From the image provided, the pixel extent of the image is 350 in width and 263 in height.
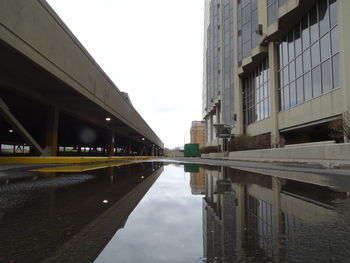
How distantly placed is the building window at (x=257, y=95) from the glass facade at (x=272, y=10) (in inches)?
270

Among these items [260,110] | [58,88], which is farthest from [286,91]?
[58,88]

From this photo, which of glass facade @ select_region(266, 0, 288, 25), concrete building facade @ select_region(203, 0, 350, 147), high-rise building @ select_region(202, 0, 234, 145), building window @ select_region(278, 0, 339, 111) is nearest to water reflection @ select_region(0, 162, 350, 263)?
concrete building facade @ select_region(203, 0, 350, 147)

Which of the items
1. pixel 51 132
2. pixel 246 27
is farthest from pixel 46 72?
pixel 246 27

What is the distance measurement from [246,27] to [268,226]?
1949 inches

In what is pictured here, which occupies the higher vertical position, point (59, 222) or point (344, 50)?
point (344, 50)

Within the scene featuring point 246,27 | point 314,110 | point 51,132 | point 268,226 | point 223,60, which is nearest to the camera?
point 268,226

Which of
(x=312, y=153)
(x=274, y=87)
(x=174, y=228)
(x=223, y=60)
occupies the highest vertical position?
(x=223, y=60)

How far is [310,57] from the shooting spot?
32250mm

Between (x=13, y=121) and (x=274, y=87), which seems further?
(x=274, y=87)

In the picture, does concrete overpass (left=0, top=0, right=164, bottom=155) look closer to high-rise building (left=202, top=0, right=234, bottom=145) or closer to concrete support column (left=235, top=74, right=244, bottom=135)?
concrete support column (left=235, top=74, right=244, bottom=135)

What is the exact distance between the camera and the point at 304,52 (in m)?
33.8

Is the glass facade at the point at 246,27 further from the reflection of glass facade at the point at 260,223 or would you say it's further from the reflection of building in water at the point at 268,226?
the reflection of glass facade at the point at 260,223

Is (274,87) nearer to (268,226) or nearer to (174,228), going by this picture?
(268,226)

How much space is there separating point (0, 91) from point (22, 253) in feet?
81.4
